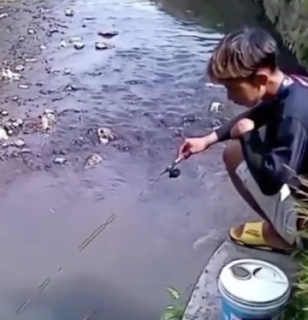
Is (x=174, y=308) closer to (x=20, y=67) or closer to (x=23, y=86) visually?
(x=23, y=86)

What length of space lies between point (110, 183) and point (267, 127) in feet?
4.15

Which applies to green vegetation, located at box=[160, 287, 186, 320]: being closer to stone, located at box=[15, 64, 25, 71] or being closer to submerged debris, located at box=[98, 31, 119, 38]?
stone, located at box=[15, 64, 25, 71]

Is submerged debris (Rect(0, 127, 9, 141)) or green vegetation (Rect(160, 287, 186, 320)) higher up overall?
green vegetation (Rect(160, 287, 186, 320))

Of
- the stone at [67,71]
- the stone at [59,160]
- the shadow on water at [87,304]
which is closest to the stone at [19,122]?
the stone at [59,160]

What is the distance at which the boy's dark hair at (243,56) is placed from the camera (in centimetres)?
194

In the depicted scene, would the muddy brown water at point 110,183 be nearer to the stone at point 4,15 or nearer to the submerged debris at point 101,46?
the submerged debris at point 101,46

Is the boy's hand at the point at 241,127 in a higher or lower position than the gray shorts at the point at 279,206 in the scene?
Result: higher

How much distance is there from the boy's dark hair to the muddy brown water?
92 cm

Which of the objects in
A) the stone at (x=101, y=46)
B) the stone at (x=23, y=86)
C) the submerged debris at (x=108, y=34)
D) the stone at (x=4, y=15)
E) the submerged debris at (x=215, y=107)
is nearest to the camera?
the submerged debris at (x=215, y=107)

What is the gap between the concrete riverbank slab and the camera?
2.02 meters

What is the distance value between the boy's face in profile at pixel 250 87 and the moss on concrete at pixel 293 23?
2195mm

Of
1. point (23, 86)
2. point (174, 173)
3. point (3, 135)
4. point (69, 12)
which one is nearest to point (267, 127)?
point (174, 173)

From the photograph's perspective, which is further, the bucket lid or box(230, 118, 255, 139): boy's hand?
box(230, 118, 255, 139): boy's hand

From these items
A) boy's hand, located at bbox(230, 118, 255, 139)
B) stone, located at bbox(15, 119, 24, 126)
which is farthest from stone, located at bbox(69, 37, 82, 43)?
boy's hand, located at bbox(230, 118, 255, 139)
